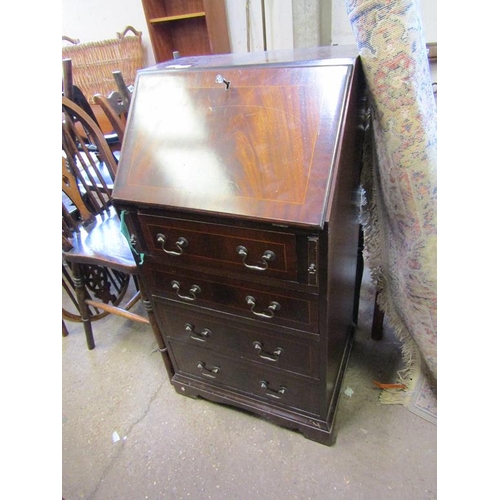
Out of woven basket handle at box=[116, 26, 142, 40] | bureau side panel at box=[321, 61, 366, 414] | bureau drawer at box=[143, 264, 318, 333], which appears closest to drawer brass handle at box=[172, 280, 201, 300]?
bureau drawer at box=[143, 264, 318, 333]

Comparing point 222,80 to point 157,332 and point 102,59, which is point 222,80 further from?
point 102,59

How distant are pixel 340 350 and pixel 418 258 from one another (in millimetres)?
407

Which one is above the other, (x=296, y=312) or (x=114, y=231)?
(x=114, y=231)

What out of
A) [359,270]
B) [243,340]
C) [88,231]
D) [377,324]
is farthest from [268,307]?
[88,231]

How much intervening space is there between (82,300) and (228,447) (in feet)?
2.62

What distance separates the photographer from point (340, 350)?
1.15 m

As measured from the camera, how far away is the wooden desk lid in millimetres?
681

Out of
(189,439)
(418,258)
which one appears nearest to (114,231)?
(189,439)

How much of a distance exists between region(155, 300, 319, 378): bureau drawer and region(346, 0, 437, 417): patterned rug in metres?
0.37

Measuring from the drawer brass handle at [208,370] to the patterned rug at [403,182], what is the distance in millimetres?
584

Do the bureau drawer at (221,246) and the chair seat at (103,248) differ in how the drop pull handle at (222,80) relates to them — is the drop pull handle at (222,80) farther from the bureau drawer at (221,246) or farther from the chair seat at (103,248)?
the chair seat at (103,248)
